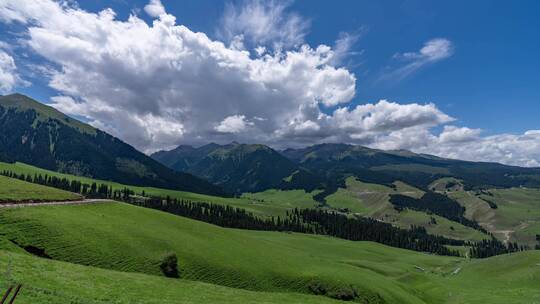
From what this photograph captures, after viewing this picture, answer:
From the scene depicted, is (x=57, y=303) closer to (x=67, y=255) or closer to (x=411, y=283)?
(x=67, y=255)

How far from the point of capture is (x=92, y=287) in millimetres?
33594

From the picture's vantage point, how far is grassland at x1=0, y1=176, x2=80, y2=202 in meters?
61.5

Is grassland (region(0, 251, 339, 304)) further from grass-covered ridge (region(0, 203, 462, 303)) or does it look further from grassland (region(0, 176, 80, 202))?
grassland (region(0, 176, 80, 202))

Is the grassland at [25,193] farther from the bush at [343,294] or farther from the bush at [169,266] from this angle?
the bush at [343,294]

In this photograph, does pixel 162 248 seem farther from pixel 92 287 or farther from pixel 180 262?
pixel 92 287

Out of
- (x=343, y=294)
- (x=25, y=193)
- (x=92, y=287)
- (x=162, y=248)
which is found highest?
(x=25, y=193)

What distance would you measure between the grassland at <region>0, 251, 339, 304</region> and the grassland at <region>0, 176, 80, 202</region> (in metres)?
29.5

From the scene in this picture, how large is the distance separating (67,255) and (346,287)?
172 ft

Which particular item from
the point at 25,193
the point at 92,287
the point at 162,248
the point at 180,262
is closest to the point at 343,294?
the point at 180,262

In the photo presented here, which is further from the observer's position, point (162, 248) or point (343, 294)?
point (343, 294)

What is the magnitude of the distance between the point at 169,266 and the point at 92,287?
20697 millimetres

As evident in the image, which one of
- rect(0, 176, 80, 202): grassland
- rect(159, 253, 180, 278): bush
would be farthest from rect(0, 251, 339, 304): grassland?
rect(0, 176, 80, 202): grassland

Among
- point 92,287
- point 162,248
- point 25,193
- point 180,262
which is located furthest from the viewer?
point 25,193

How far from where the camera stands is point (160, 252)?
57312 millimetres
